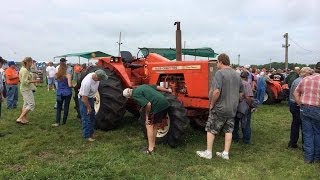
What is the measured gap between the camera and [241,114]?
8.37m

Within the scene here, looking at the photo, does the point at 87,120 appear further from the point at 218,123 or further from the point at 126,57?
the point at 218,123

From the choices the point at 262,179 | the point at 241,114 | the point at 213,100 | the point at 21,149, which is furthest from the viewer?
the point at 241,114

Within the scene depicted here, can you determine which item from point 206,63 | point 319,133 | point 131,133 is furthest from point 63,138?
point 319,133

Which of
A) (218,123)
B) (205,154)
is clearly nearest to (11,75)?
(205,154)

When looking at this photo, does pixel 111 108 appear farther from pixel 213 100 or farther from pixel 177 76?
pixel 213 100

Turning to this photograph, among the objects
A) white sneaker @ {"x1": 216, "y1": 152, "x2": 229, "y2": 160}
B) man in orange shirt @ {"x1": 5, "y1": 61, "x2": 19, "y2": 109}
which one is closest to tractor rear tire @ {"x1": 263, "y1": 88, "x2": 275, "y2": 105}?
man in orange shirt @ {"x1": 5, "y1": 61, "x2": 19, "y2": 109}

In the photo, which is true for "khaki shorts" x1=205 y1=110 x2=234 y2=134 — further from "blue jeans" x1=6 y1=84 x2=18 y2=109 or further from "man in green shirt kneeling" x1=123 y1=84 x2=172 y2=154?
"blue jeans" x1=6 y1=84 x2=18 y2=109

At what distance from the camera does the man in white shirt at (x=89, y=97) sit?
7.85m

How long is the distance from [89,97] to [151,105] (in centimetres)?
157

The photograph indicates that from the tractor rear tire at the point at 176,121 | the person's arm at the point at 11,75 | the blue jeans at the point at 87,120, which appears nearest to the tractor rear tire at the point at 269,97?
the person's arm at the point at 11,75

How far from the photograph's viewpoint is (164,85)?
855 centimetres

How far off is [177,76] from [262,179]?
311 cm

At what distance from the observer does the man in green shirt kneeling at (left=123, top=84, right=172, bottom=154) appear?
7.20 metres

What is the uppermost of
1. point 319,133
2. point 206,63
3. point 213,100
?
point 206,63
